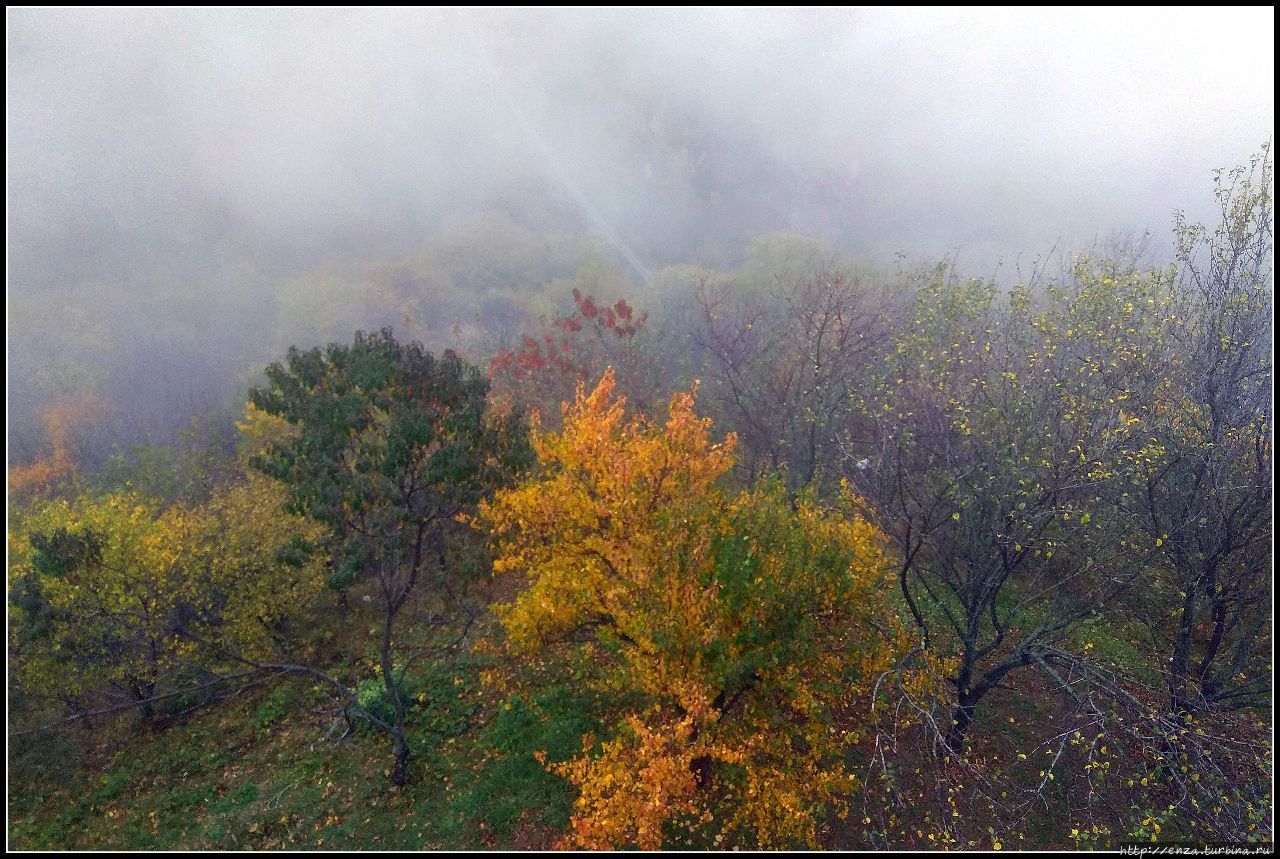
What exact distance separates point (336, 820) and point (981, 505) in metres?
17.7

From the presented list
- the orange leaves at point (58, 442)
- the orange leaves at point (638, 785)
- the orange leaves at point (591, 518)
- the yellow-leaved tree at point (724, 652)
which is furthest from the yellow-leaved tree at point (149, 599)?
the orange leaves at point (58, 442)

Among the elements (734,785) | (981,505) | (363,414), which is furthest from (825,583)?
(363,414)

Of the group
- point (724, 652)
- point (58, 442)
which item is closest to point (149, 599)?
point (724, 652)

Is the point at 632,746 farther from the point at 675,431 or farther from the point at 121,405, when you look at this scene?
the point at 121,405

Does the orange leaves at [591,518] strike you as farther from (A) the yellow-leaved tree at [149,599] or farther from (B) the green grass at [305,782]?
A: (A) the yellow-leaved tree at [149,599]

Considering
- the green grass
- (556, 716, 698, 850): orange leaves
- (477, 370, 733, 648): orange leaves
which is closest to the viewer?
(556, 716, 698, 850): orange leaves

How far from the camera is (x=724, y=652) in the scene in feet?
37.0

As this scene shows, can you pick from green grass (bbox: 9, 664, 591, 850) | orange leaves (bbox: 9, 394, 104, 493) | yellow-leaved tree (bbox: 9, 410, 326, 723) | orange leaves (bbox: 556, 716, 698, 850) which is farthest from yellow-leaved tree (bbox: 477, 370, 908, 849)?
orange leaves (bbox: 9, 394, 104, 493)

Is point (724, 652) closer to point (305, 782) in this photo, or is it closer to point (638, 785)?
point (638, 785)

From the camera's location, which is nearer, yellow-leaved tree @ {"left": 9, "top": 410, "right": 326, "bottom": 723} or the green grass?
the green grass

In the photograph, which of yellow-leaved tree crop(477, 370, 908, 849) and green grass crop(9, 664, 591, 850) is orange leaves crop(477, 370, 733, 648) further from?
green grass crop(9, 664, 591, 850)

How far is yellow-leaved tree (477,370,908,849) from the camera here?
11336mm

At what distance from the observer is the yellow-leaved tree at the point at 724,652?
446 inches

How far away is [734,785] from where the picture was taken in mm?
13758
